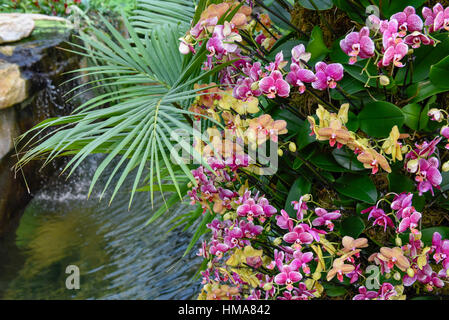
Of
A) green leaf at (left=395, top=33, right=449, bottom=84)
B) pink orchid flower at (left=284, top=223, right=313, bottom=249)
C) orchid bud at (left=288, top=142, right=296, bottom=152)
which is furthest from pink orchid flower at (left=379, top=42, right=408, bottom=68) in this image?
pink orchid flower at (left=284, top=223, right=313, bottom=249)

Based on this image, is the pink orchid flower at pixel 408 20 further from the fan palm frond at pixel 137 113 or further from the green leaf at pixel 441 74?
the fan palm frond at pixel 137 113

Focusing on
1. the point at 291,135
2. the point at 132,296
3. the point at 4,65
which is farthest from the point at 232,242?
the point at 4,65

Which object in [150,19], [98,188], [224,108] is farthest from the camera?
[98,188]

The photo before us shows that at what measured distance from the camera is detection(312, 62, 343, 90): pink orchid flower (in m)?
0.77

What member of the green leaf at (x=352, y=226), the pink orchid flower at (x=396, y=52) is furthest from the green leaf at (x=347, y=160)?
the pink orchid flower at (x=396, y=52)

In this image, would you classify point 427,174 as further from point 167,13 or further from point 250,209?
point 167,13

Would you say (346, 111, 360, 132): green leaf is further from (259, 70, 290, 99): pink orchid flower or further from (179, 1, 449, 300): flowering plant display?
(259, 70, 290, 99): pink orchid flower

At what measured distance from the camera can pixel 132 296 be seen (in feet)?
7.28

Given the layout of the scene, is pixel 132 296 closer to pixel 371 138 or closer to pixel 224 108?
pixel 224 108

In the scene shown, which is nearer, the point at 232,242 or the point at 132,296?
the point at 232,242

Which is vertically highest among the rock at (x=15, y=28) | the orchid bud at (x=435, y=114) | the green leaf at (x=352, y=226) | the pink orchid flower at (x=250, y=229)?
the rock at (x=15, y=28)

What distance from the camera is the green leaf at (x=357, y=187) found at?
33.3 inches

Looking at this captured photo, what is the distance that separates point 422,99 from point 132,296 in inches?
72.0

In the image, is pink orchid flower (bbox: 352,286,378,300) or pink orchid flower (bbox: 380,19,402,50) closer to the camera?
pink orchid flower (bbox: 380,19,402,50)
